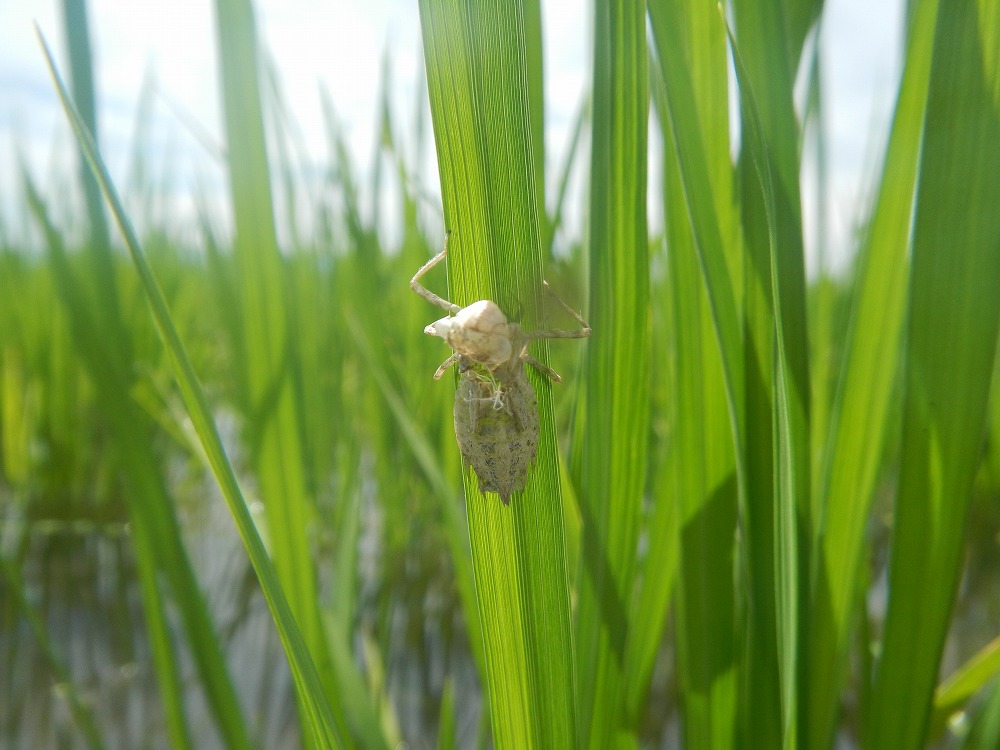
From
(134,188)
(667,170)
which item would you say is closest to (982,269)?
(667,170)

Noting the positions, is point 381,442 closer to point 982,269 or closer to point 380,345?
point 380,345

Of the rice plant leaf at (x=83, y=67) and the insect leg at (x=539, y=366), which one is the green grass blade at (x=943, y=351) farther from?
the rice plant leaf at (x=83, y=67)

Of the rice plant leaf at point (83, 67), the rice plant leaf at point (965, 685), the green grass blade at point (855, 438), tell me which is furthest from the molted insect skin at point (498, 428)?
the rice plant leaf at point (965, 685)

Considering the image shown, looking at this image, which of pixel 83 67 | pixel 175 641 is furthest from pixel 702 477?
pixel 175 641

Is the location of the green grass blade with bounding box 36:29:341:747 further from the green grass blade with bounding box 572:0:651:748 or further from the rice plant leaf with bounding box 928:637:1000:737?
the rice plant leaf with bounding box 928:637:1000:737

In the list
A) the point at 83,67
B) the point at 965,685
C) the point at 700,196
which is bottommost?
the point at 965,685

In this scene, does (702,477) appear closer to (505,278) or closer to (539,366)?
(539,366)
